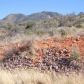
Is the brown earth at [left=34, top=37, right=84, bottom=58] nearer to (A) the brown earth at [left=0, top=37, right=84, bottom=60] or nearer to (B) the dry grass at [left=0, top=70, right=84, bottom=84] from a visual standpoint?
(A) the brown earth at [left=0, top=37, right=84, bottom=60]

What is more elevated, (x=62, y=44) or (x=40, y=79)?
(x=62, y=44)

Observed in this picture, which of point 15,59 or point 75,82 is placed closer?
point 75,82

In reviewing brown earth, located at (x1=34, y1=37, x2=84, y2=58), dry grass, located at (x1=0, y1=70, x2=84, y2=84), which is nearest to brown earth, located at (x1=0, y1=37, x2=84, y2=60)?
brown earth, located at (x1=34, y1=37, x2=84, y2=58)

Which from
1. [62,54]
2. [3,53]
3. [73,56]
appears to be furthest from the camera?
[3,53]

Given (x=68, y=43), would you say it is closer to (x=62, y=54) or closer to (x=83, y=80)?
(x=62, y=54)

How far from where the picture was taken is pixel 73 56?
16.2m

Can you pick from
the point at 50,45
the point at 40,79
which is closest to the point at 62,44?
the point at 50,45

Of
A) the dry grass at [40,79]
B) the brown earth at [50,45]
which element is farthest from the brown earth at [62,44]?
the dry grass at [40,79]

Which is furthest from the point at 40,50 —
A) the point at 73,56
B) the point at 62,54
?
the point at 73,56

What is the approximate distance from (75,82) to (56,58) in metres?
7.41

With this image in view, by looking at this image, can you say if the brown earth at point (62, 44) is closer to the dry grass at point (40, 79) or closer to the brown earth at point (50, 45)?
the brown earth at point (50, 45)

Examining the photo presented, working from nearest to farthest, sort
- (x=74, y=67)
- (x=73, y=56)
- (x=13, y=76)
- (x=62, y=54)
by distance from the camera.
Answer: (x=13, y=76)
(x=74, y=67)
(x=73, y=56)
(x=62, y=54)

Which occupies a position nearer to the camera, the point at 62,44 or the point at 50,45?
the point at 62,44

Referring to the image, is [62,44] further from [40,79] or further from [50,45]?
[40,79]
